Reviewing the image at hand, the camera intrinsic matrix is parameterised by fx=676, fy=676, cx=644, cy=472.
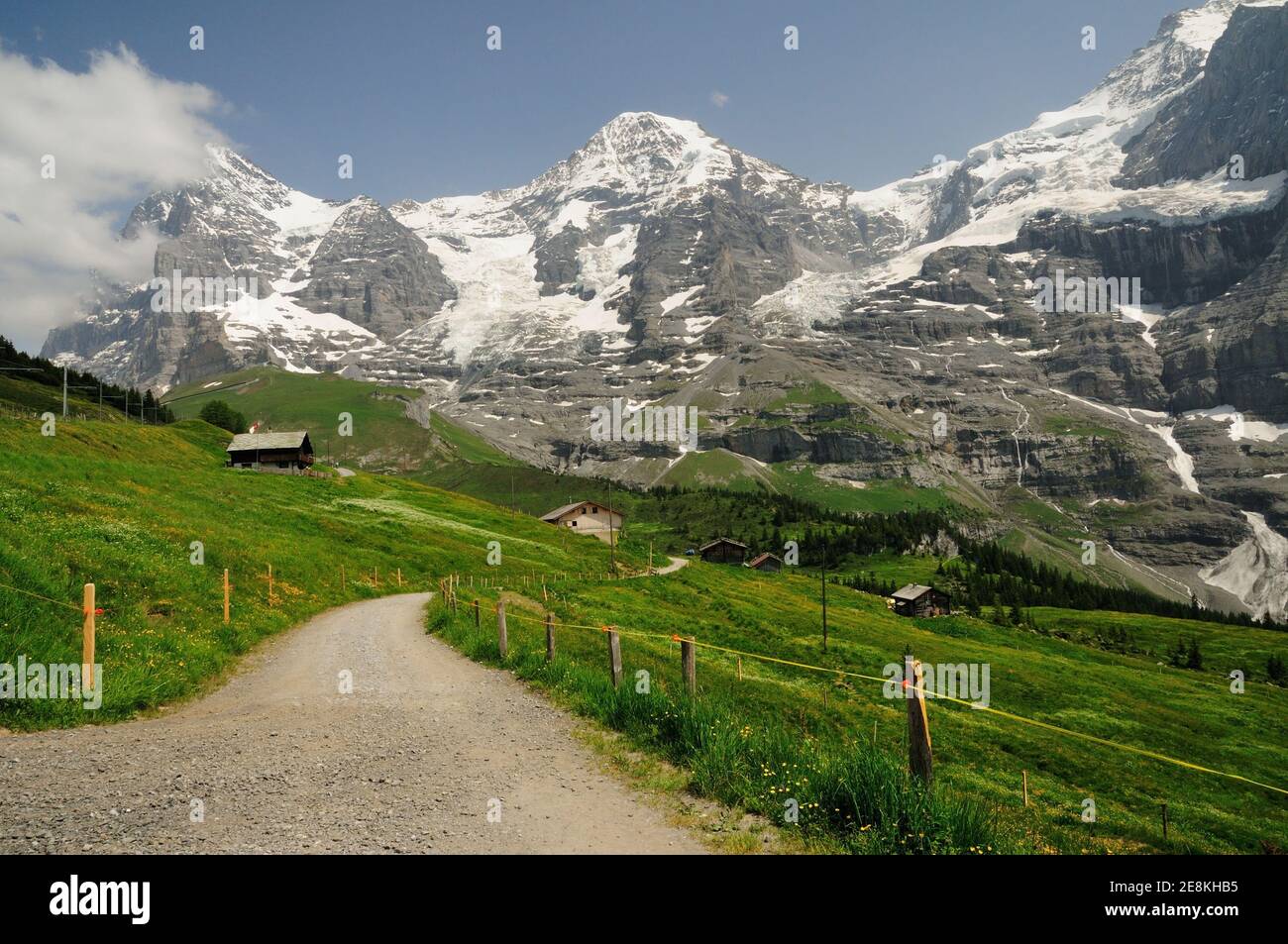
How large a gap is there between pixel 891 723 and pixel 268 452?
11599 cm

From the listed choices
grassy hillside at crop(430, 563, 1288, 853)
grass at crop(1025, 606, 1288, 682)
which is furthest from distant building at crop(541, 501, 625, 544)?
grass at crop(1025, 606, 1288, 682)

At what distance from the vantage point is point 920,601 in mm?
123500

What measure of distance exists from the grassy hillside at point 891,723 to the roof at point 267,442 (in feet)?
265

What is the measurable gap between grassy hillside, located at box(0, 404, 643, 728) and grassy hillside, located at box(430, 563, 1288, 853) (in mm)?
8546

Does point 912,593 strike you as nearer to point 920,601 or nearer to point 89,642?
point 920,601

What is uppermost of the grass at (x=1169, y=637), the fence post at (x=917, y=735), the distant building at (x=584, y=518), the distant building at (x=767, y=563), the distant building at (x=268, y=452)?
the distant building at (x=268, y=452)

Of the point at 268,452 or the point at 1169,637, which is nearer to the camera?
the point at 268,452

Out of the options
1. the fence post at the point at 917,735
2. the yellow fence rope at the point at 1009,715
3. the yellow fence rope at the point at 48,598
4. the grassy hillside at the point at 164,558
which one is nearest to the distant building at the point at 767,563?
the grassy hillside at the point at 164,558

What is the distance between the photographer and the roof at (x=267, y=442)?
116875mm

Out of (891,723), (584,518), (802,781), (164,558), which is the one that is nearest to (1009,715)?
(802,781)

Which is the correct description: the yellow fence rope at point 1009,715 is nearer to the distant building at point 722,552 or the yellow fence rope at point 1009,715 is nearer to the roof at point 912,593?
the roof at point 912,593

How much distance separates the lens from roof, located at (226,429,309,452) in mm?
116875
